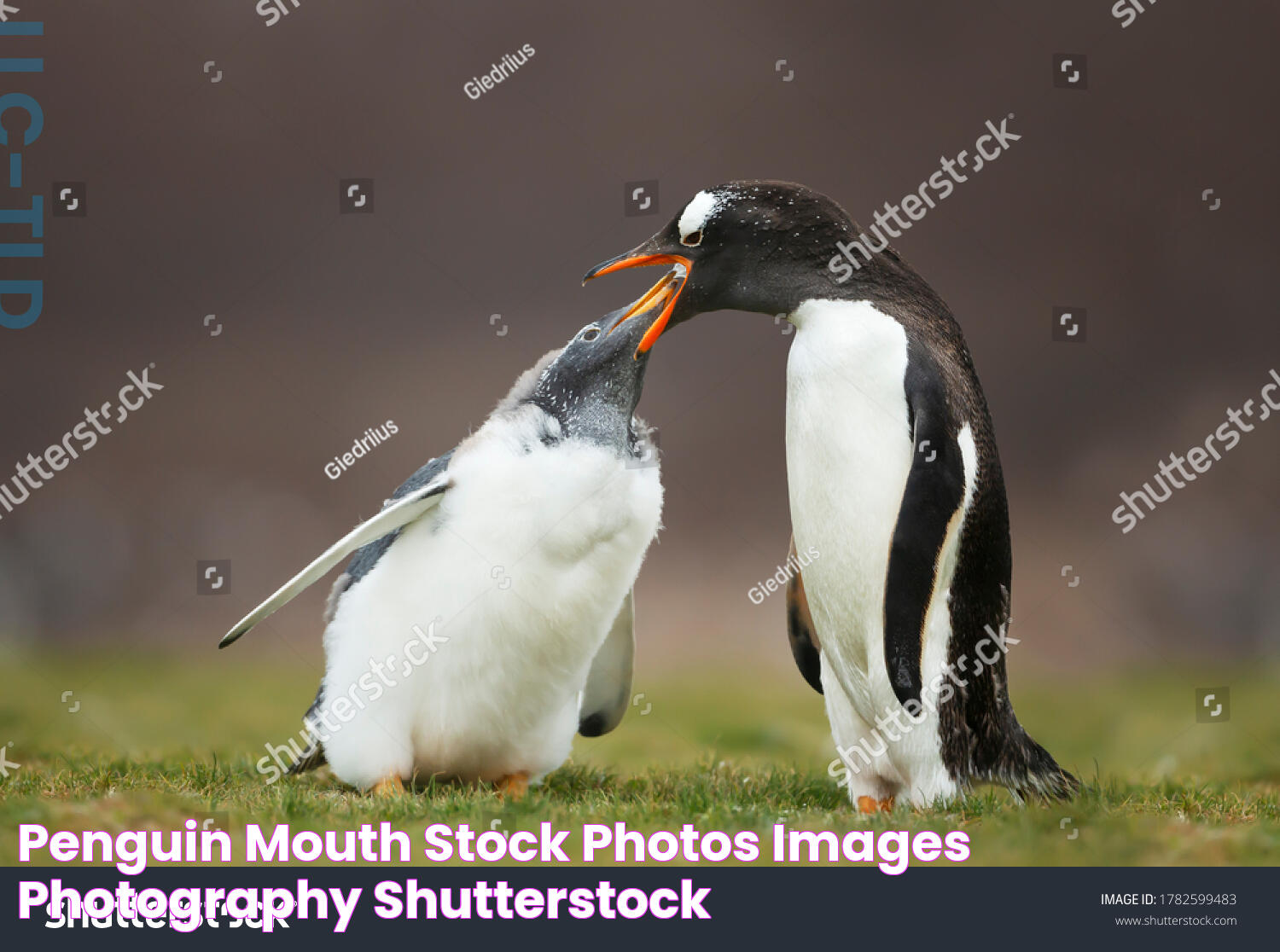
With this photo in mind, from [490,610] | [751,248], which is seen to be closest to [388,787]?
[490,610]

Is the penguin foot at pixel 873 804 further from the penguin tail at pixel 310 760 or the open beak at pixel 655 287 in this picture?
the penguin tail at pixel 310 760

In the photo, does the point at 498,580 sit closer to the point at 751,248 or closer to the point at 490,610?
the point at 490,610

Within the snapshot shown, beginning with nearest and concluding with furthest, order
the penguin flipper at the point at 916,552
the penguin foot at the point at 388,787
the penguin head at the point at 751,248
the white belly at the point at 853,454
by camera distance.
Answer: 1. the penguin flipper at the point at 916,552
2. the white belly at the point at 853,454
3. the penguin head at the point at 751,248
4. the penguin foot at the point at 388,787

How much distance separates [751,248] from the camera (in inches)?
135

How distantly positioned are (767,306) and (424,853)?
1646mm

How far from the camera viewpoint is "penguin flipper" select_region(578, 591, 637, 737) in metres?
4.09

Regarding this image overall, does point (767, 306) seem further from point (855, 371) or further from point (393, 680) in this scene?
point (393, 680)

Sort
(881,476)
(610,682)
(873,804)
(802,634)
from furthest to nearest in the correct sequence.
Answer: (610,682)
(802,634)
(873,804)
(881,476)

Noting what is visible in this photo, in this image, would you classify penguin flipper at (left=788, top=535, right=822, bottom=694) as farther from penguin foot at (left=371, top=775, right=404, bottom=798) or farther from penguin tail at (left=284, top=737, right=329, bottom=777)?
penguin tail at (left=284, top=737, right=329, bottom=777)

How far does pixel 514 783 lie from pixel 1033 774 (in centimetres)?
148

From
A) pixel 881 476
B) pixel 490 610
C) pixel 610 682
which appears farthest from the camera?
pixel 610 682

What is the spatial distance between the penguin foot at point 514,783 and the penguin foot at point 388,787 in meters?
0.32

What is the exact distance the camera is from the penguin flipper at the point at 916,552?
3.19 metres

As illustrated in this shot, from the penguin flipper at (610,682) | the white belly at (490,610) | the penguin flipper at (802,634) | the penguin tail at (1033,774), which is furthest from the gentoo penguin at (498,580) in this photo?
the penguin tail at (1033,774)
